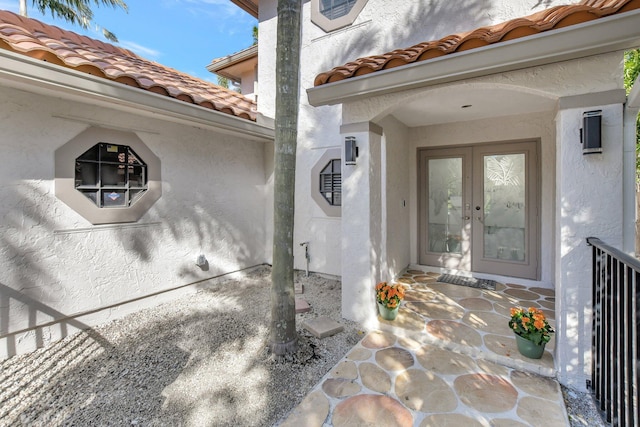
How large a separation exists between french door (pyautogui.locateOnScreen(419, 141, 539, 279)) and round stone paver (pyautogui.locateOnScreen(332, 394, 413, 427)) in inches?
197

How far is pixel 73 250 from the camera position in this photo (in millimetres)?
4793

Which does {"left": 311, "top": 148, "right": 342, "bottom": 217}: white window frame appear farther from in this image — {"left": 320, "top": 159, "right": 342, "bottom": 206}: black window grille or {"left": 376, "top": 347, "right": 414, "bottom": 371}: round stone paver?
{"left": 376, "top": 347, "right": 414, "bottom": 371}: round stone paver

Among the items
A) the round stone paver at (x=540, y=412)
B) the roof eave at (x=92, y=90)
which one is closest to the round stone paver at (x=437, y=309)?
the round stone paver at (x=540, y=412)

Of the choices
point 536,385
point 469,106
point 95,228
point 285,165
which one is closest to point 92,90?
point 95,228

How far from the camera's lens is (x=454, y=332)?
14.8 ft

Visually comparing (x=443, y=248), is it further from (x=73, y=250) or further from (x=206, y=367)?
(x=73, y=250)

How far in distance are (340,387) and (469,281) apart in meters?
4.73

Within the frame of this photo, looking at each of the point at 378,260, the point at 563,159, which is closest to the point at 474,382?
the point at 378,260

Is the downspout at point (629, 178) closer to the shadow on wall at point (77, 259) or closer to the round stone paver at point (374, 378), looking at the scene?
the round stone paver at point (374, 378)

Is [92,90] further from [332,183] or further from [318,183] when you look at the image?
[332,183]

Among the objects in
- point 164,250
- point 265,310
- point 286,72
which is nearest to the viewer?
point 286,72

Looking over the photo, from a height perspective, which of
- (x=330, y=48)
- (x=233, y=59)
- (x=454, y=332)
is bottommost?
(x=454, y=332)

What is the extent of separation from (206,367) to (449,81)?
195 inches

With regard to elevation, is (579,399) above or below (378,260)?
below
